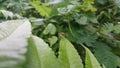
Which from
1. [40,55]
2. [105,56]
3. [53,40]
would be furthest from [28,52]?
[105,56]

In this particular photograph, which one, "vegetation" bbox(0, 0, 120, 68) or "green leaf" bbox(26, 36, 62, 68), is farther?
"vegetation" bbox(0, 0, 120, 68)

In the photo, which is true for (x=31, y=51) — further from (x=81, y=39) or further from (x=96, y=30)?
(x=96, y=30)

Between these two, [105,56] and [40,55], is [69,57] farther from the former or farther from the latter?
[105,56]

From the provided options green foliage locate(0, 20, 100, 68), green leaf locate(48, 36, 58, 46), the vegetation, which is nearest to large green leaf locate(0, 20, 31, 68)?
green foliage locate(0, 20, 100, 68)

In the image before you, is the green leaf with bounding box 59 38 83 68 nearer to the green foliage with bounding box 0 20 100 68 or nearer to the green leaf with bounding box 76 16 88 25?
the green foliage with bounding box 0 20 100 68

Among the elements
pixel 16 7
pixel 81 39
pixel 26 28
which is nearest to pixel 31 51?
pixel 26 28

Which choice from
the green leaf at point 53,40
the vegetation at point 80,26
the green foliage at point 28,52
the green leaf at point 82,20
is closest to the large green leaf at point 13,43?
the green foliage at point 28,52

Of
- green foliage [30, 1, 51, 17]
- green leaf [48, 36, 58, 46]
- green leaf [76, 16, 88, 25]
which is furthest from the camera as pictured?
green foliage [30, 1, 51, 17]
